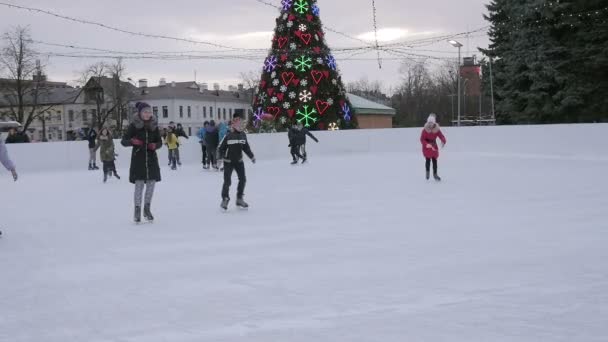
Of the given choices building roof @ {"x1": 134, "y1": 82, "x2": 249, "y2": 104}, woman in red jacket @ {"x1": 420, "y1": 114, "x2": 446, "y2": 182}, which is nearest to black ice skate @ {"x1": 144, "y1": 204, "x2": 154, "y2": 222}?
woman in red jacket @ {"x1": 420, "y1": 114, "x2": 446, "y2": 182}

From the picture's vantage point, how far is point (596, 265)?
4.97 meters

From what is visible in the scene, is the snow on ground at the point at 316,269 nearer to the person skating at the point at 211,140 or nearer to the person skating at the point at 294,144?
the person skating at the point at 211,140

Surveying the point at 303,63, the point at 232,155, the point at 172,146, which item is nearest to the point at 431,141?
the point at 232,155

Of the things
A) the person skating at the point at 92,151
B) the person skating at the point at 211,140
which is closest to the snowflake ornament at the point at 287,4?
the person skating at the point at 92,151

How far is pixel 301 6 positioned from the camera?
26.6 metres

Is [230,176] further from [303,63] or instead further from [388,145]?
[303,63]

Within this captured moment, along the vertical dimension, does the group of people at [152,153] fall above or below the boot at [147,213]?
above

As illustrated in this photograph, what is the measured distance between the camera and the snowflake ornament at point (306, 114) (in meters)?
27.0

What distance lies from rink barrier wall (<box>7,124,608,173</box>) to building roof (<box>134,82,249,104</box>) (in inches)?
1925

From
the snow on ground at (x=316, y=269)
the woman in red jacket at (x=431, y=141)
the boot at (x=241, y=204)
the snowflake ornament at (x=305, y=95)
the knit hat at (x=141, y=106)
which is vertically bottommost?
the snow on ground at (x=316, y=269)

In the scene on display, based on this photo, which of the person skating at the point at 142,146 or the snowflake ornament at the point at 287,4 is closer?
the person skating at the point at 142,146

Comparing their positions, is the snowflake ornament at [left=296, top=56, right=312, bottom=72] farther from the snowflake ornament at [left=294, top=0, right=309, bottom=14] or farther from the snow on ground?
the snow on ground

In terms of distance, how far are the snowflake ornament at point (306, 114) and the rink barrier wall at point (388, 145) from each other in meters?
1.94

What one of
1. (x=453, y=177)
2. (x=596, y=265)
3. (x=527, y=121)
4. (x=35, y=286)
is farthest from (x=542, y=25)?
(x=35, y=286)
